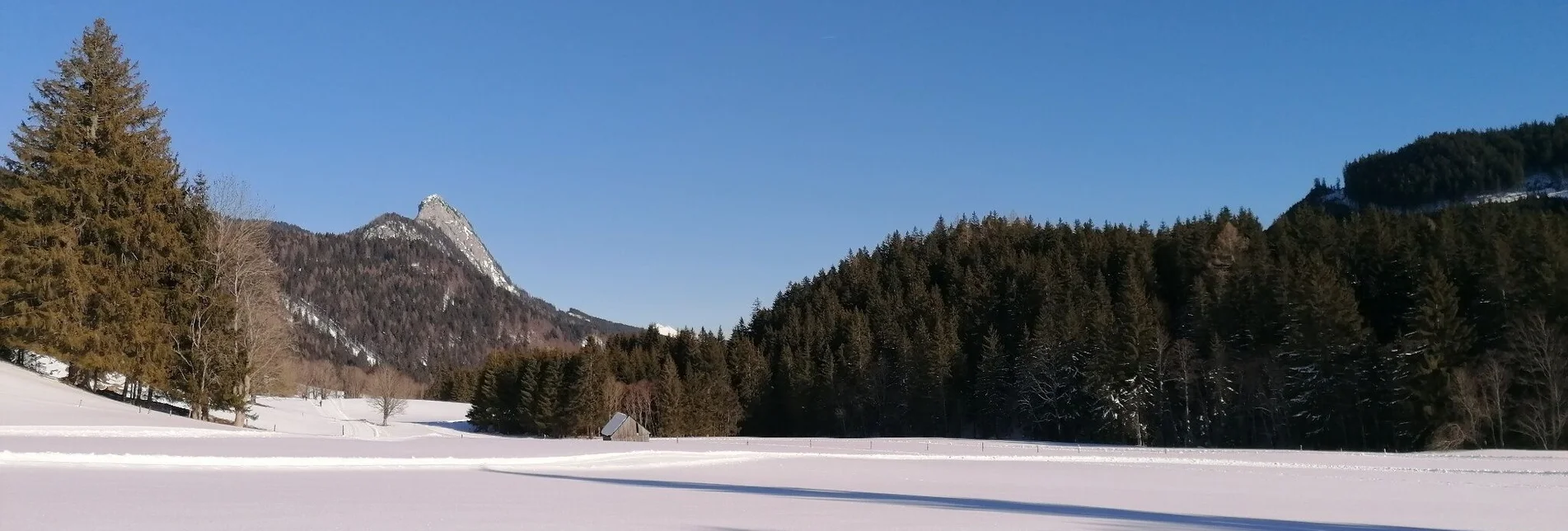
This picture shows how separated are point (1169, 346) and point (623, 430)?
147ft

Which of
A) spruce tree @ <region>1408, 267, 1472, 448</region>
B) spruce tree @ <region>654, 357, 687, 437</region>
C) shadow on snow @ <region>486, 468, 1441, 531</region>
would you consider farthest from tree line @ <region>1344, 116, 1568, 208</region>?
shadow on snow @ <region>486, 468, 1441, 531</region>

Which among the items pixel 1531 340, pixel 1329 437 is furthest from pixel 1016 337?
pixel 1531 340

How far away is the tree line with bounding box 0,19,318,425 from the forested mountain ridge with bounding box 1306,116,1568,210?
187001 millimetres

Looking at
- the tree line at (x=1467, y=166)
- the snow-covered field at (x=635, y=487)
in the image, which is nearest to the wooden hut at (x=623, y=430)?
the snow-covered field at (x=635, y=487)

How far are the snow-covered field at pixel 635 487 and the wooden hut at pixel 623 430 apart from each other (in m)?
29.3

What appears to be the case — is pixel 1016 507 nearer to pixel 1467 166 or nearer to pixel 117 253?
pixel 117 253

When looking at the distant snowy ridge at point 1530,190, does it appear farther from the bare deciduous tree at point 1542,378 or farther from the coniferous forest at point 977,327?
the bare deciduous tree at point 1542,378

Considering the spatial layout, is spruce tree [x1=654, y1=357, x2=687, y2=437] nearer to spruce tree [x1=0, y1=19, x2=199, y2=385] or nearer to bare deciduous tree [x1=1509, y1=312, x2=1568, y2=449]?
spruce tree [x1=0, y1=19, x2=199, y2=385]

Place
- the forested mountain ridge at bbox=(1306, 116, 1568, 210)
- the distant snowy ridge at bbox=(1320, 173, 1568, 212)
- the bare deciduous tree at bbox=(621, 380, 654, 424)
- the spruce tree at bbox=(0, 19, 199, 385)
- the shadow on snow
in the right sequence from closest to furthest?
the shadow on snow < the spruce tree at bbox=(0, 19, 199, 385) < the bare deciduous tree at bbox=(621, 380, 654, 424) < the distant snowy ridge at bbox=(1320, 173, 1568, 212) < the forested mountain ridge at bbox=(1306, 116, 1568, 210)

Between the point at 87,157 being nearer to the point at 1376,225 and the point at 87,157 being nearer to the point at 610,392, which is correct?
the point at 610,392

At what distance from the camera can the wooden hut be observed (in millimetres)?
70375

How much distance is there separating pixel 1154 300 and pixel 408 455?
3032 inches

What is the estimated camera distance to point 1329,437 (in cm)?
5941

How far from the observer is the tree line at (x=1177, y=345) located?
2184 inches
